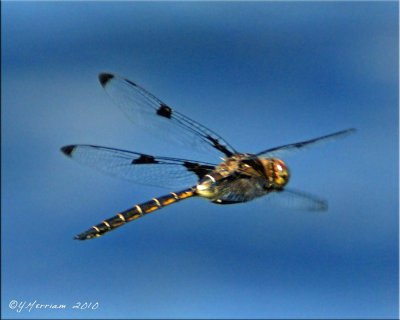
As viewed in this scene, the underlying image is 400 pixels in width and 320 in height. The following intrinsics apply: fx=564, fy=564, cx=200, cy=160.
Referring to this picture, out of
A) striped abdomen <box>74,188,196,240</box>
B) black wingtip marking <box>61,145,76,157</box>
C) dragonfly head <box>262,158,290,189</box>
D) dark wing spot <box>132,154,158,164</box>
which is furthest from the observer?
dark wing spot <box>132,154,158,164</box>

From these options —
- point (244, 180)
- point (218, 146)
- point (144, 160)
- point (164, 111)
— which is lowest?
point (244, 180)

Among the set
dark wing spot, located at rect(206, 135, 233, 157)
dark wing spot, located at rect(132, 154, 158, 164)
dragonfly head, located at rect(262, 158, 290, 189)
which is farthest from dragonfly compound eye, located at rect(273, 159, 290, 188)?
dark wing spot, located at rect(132, 154, 158, 164)

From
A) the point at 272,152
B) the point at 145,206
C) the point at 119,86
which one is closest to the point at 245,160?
the point at 272,152

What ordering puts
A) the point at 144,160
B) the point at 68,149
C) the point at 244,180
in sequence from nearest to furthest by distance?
1. the point at 68,149
2. the point at 244,180
3. the point at 144,160

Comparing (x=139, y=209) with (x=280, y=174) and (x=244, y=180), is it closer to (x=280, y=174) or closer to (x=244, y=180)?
(x=244, y=180)

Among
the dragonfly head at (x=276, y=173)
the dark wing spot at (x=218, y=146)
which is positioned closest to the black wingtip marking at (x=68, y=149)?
the dark wing spot at (x=218, y=146)

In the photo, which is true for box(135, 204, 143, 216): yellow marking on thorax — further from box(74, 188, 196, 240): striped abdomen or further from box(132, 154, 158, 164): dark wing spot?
box(132, 154, 158, 164): dark wing spot

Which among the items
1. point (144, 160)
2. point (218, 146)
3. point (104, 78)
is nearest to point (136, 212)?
point (144, 160)

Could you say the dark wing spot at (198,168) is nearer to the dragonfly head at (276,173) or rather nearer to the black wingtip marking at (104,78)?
the dragonfly head at (276,173)
